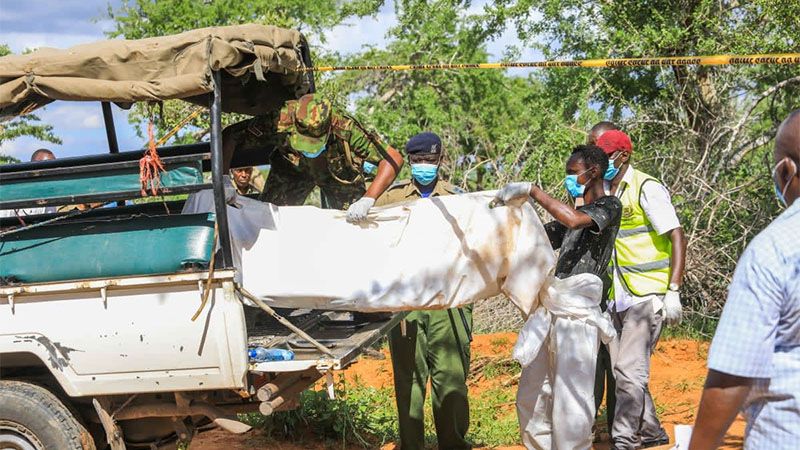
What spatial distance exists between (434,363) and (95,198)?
2.42 m

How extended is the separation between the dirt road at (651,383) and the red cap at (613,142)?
A: 1936 millimetres

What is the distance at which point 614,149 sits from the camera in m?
5.92

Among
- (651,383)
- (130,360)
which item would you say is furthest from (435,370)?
(651,383)

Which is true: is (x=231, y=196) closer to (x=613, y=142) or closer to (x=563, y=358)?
(x=563, y=358)

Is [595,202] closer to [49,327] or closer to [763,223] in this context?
[49,327]

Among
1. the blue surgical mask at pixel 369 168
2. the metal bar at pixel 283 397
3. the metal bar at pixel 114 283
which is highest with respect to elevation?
the blue surgical mask at pixel 369 168

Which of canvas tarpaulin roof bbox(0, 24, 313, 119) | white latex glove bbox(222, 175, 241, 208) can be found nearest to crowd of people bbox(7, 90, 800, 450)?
white latex glove bbox(222, 175, 241, 208)

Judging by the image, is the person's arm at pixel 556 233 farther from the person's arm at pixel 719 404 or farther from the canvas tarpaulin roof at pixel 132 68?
the person's arm at pixel 719 404

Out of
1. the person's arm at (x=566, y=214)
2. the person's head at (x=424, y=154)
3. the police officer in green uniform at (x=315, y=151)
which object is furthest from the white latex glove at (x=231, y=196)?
the person's arm at (x=566, y=214)

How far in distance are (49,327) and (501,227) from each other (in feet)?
7.26

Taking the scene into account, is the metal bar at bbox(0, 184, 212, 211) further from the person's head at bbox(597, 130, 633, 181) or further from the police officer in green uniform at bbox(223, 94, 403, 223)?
the person's head at bbox(597, 130, 633, 181)

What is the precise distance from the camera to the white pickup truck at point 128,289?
4.44m

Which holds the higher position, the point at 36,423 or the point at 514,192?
the point at 514,192

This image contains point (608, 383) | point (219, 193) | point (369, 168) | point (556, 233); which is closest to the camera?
point (219, 193)
